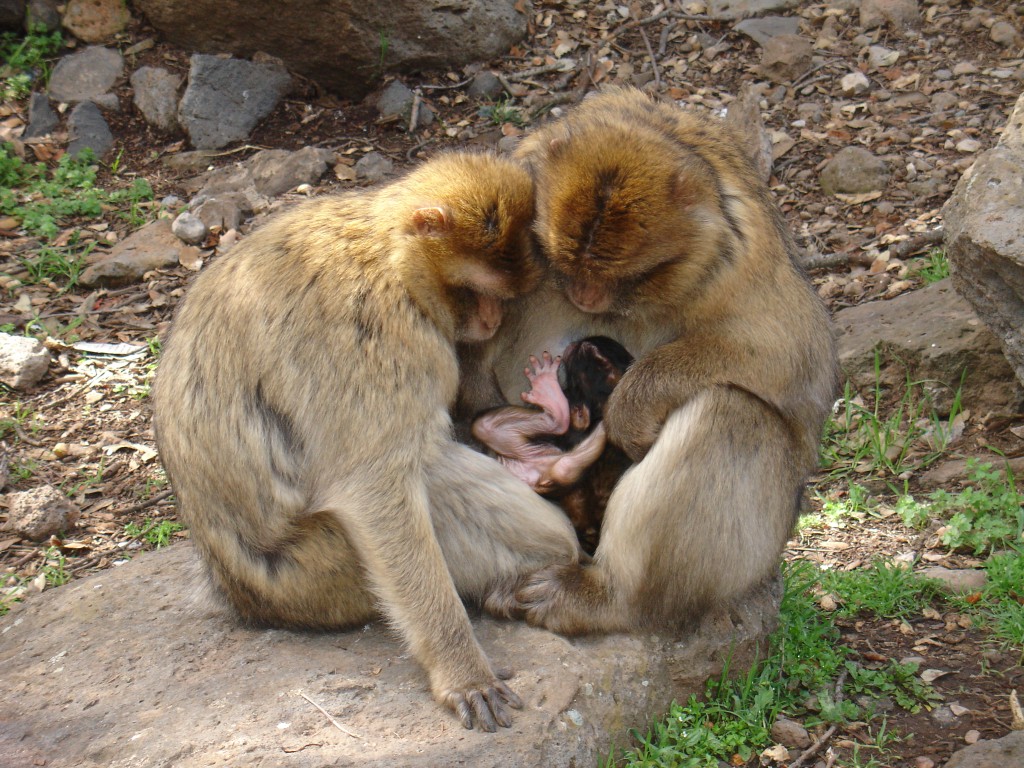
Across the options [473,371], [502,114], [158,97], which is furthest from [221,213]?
[473,371]

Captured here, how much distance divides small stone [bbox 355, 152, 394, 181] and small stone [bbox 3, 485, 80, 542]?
3307 millimetres

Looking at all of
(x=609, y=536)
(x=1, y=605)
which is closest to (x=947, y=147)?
(x=609, y=536)

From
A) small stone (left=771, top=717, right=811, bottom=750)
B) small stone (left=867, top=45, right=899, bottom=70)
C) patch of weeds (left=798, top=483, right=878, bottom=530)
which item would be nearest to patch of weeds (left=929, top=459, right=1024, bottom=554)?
patch of weeds (left=798, top=483, right=878, bottom=530)

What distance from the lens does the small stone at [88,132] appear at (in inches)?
324

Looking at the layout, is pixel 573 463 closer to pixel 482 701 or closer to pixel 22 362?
pixel 482 701

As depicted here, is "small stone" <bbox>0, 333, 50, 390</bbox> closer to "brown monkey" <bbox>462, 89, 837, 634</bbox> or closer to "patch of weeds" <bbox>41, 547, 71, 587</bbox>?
"patch of weeds" <bbox>41, 547, 71, 587</bbox>

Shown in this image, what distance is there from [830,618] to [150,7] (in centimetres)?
692

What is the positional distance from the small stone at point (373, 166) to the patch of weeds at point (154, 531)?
317 centimetres

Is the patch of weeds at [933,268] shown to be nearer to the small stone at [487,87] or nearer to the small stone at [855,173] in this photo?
the small stone at [855,173]

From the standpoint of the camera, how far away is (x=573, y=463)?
4.09m

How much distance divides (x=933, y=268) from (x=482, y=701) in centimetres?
448

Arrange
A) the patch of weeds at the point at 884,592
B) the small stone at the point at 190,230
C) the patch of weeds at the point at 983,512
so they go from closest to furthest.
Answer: the patch of weeds at the point at 884,592 → the patch of weeds at the point at 983,512 → the small stone at the point at 190,230

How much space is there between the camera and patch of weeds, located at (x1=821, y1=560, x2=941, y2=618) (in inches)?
183

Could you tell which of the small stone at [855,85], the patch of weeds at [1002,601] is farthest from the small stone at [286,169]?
the patch of weeds at [1002,601]
